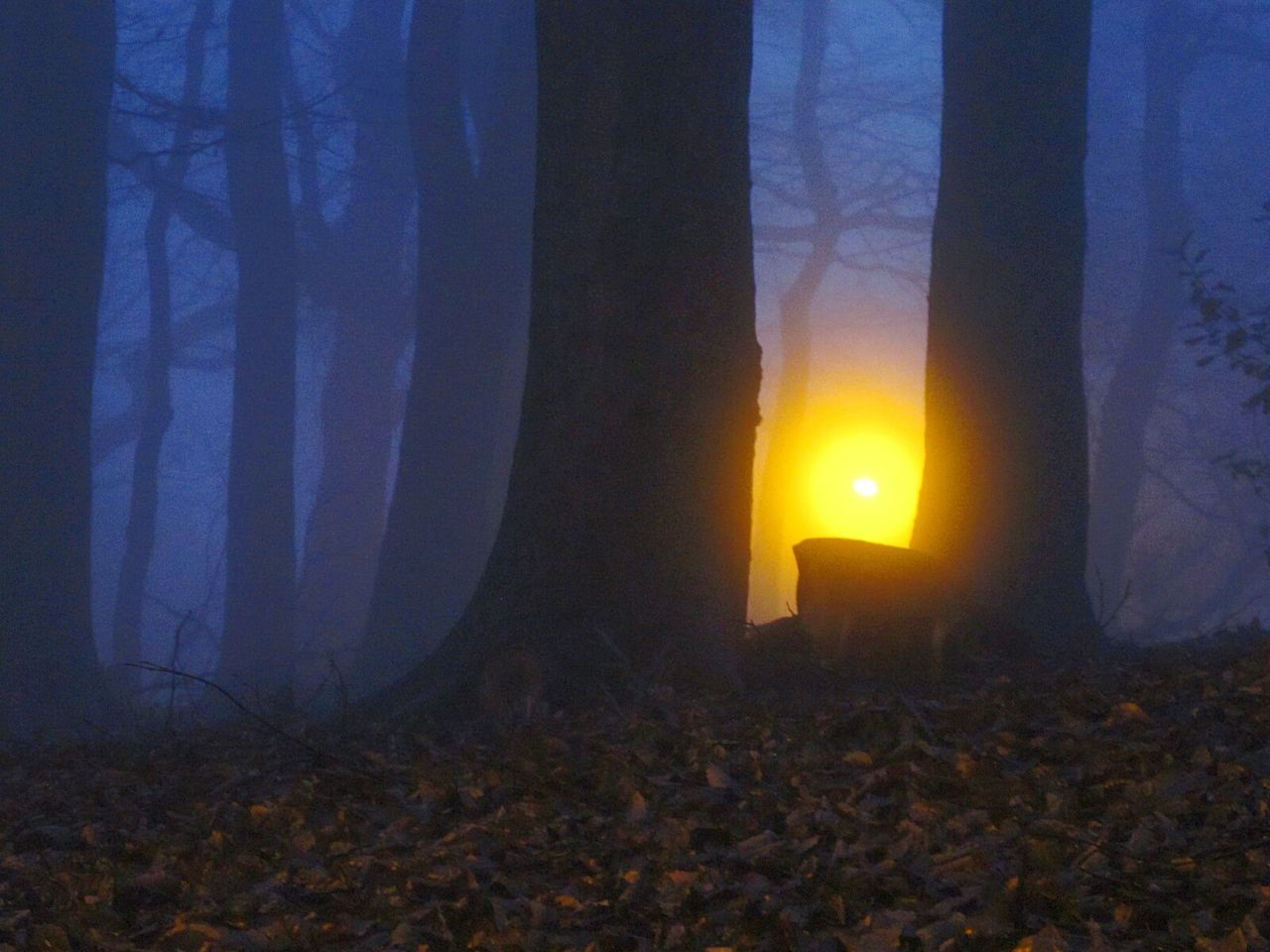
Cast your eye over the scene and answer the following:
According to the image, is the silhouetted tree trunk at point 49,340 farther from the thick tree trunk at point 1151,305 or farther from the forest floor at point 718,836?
the thick tree trunk at point 1151,305

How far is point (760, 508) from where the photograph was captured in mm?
24500

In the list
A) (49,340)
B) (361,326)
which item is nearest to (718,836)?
(49,340)

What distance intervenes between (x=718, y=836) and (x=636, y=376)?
112 inches

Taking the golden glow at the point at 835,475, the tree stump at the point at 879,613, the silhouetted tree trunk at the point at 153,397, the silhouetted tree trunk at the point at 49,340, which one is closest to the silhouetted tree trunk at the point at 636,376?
the tree stump at the point at 879,613

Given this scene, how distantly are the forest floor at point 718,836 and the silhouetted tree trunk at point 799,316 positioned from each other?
1676 centimetres

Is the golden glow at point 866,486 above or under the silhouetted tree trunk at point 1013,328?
under

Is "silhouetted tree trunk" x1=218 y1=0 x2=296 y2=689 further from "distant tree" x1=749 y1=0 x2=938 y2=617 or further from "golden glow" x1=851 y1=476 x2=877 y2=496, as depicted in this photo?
"golden glow" x1=851 y1=476 x2=877 y2=496

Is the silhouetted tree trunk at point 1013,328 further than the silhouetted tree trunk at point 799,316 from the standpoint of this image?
No


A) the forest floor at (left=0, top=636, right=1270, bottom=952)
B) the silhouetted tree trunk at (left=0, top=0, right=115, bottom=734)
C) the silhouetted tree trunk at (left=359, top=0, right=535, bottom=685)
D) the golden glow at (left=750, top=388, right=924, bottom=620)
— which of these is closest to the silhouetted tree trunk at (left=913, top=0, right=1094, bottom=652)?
the forest floor at (left=0, top=636, right=1270, bottom=952)

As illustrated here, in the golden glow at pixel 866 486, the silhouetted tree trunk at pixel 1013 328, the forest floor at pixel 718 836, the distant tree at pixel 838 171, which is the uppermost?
the distant tree at pixel 838 171

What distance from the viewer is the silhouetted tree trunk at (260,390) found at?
52.7 feet

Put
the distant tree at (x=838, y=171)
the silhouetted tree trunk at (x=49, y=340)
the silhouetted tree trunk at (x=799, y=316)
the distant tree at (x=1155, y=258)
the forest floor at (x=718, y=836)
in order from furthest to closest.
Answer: the silhouetted tree trunk at (x=799, y=316) < the distant tree at (x=838, y=171) < the distant tree at (x=1155, y=258) < the silhouetted tree trunk at (x=49, y=340) < the forest floor at (x=718, y=836)

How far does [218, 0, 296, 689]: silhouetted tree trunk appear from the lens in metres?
16.1

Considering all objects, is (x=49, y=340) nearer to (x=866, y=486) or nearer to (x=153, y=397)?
(x=153, y=397)
